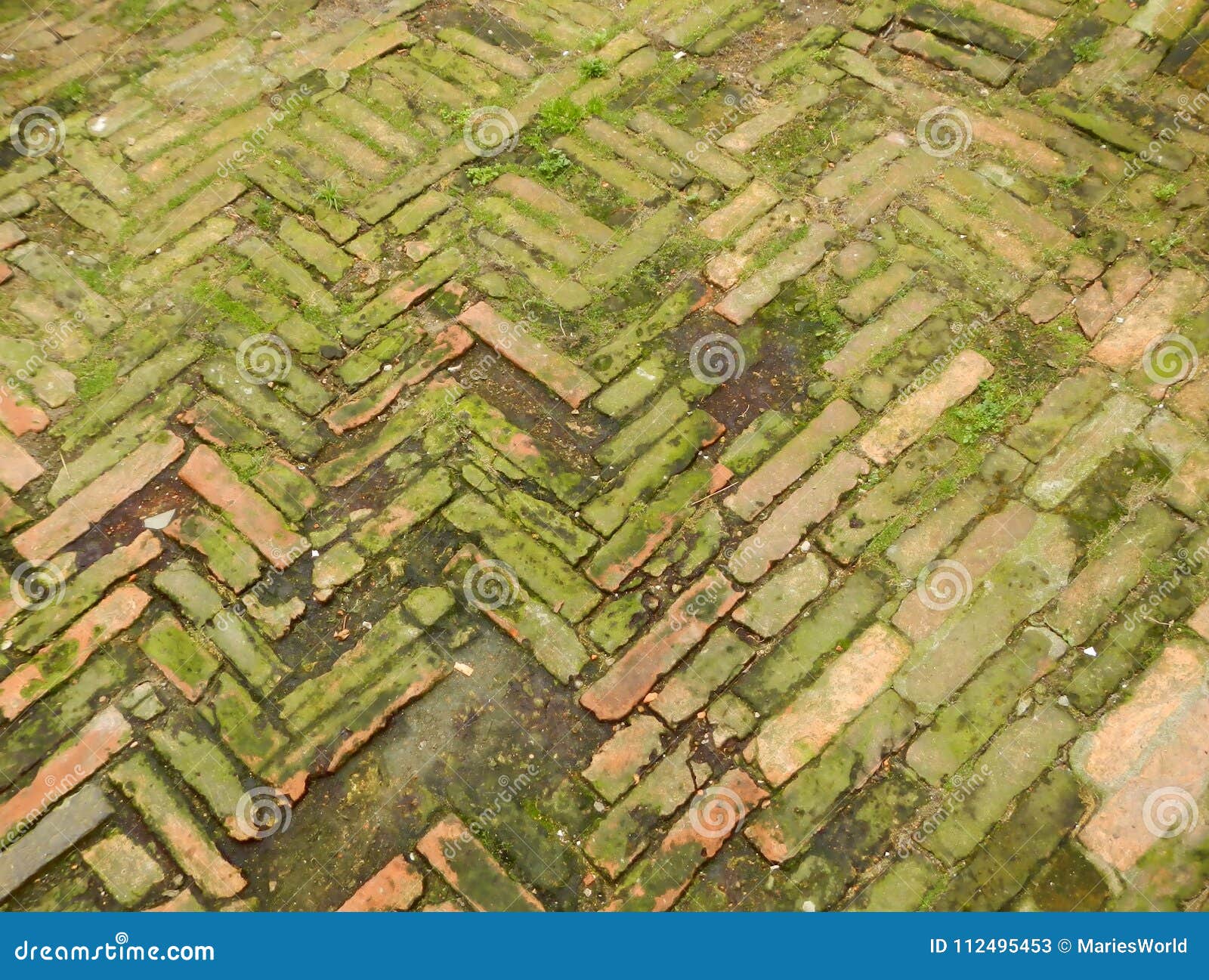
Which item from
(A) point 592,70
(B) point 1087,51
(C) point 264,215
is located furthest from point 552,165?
(B) point 1087,51

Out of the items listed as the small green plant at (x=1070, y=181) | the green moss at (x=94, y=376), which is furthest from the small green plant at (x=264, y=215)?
the small green plant at (x=1070, y=181)

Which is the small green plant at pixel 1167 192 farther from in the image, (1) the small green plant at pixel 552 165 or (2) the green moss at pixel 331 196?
(2) the green moss at pixel 331 196

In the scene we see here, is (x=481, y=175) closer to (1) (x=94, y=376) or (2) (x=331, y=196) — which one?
(2) (x=331, y=196)

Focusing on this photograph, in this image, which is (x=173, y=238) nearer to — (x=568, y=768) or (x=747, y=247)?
(x=747, y=247)

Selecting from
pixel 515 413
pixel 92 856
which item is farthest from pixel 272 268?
pixel 92 856

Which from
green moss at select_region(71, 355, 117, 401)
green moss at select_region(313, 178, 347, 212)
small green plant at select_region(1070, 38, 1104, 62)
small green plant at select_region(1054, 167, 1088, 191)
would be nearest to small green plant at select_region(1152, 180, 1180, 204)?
small green plant at select_region(1054, 167, 1088, 191)

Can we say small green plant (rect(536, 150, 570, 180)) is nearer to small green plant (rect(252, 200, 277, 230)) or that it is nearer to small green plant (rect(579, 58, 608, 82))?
small green plant (rect(579, 58, 608, 82))
